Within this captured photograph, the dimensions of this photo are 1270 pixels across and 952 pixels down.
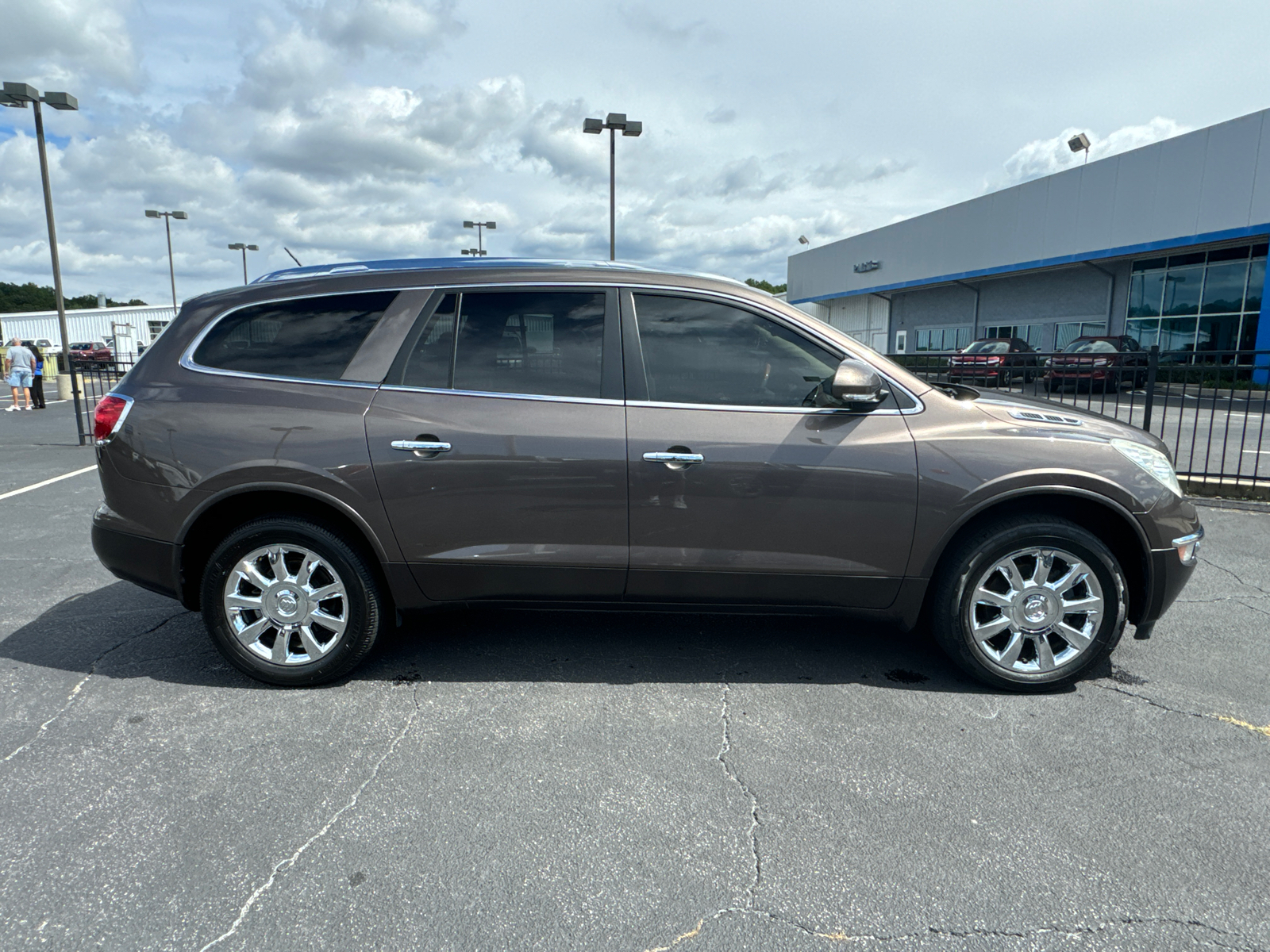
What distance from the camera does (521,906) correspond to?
7.23ft

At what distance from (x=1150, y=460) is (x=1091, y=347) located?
21.0 m

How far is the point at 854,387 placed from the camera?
3.23 metres

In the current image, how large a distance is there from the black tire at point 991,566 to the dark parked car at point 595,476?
11 mm

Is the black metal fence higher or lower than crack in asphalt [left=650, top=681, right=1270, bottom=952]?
higher

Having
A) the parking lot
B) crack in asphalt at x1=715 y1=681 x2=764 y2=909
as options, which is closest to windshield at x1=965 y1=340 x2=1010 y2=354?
the parking lot

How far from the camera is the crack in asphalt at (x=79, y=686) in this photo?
10.0 ft

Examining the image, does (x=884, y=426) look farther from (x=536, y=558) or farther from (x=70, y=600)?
(x=70, y=600)

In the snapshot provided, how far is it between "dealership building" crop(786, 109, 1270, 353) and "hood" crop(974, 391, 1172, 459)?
11.6m

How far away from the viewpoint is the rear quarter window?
11.7 ft

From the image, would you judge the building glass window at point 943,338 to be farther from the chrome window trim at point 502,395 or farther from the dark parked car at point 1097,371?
the chrome window trim at point 502,395

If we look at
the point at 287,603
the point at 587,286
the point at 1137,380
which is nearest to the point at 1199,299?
the point at 1137,380

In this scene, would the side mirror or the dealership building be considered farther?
the dealership building

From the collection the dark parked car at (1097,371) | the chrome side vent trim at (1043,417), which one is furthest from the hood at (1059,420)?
the dark parked car at (1097,371)

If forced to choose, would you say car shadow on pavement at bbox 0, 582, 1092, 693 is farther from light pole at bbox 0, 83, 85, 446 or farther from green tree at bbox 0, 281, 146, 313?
green tree at bbox 0, 281, 146, 313
